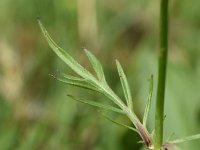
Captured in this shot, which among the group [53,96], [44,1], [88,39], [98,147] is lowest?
[98,147]

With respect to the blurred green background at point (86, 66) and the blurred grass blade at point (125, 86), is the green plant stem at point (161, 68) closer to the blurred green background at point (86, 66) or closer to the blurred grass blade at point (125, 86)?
the blurred grass blade at point (125, 86)

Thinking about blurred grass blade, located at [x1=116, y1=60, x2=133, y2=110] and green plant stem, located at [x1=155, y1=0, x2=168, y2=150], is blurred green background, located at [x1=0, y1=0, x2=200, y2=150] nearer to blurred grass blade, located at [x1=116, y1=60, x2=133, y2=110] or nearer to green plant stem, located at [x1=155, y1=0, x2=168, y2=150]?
blurred grass blade, located at [x1=116, y1=60, x2=133, y2=110]

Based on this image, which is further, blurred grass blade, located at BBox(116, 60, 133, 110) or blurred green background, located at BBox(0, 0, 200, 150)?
blurred green background, located at BBox(0, 0, 200, 150)

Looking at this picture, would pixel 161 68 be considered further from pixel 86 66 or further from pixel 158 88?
pixel 86 66

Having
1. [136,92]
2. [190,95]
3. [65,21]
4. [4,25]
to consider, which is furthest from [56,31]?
[190,95]

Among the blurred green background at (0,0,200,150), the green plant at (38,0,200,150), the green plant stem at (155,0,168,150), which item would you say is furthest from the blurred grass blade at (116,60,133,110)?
the blurred green background at (0,0,200,150)

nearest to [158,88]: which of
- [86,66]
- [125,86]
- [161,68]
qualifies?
[161,68]

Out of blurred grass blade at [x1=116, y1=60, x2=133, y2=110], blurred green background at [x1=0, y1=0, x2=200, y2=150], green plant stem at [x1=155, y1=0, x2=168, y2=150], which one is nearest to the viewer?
green plant stem at [x1=155, y1=0, x2=168, y2=150]

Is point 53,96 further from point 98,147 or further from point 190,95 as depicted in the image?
point 190,95
